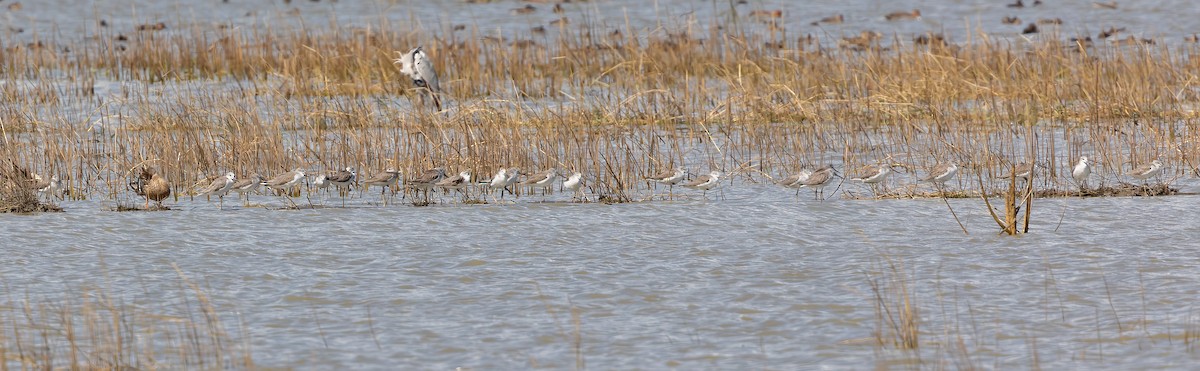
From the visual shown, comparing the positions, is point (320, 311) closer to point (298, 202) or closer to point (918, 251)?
point (918, 251)

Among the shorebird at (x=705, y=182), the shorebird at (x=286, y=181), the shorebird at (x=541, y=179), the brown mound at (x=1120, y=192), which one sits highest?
the shorebird at (x=286, y=181)

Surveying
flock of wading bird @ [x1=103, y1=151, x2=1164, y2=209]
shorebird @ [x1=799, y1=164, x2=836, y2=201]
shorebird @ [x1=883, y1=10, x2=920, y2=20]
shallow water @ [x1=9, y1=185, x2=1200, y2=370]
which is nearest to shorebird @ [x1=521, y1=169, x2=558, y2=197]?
flock of wading bird @ [x1=103, y1=151, x2=1164, y2=209]

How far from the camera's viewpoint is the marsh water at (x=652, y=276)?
5.86 metres

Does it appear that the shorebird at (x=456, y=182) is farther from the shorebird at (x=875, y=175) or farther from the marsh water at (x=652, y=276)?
the shorebird at (x=875, y=175)

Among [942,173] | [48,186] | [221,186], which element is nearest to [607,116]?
[942,173]

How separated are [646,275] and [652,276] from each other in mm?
42

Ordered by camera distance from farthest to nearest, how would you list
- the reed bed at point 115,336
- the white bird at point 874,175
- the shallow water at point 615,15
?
the shallow water at point 615,15 → the white bird at point 874,175 → the reed bed at point 115,336

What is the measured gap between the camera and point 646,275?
745 cm

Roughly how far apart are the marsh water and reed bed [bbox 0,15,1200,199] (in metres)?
0.96

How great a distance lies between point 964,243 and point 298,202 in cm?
467

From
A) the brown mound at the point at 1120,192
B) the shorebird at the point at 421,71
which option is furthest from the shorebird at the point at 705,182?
the shorebird at the point at 421,71

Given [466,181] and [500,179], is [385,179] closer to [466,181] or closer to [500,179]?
[466,181]

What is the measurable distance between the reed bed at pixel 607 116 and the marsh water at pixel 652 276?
0.96 metres

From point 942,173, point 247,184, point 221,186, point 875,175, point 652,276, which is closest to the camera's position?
point 652,276
